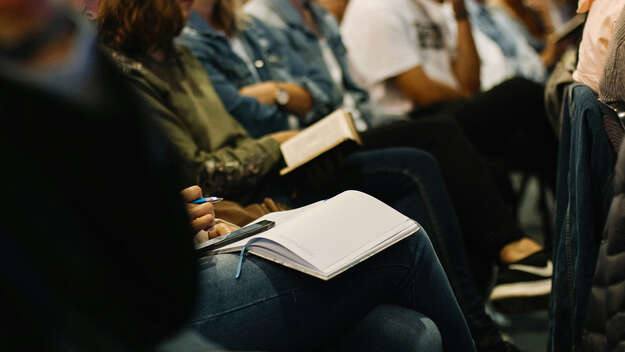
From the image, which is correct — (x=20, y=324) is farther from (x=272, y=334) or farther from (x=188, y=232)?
(x=272, y=334)

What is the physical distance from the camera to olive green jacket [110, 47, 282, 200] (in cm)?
145

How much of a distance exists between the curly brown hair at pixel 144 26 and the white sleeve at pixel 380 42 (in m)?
1.03

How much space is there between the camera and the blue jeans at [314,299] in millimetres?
904

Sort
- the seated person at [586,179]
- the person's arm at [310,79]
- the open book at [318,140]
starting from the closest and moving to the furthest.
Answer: the seated person at [586,179]
the open book at [318,140]
the person's arm at [310,79]

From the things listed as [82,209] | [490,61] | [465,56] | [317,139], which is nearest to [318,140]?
[317,139]

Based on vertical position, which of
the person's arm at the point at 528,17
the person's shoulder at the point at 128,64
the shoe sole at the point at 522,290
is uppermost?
the person's shoulder at the point at 128,64

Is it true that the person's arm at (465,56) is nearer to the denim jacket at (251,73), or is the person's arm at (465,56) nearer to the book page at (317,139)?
the denim jacket at (251,73)

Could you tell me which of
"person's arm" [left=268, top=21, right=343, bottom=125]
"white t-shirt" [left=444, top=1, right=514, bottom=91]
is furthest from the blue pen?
"white t-shirt" [left=444, top=1, right=514, bottom=91]

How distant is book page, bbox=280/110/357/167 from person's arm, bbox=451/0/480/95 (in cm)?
129

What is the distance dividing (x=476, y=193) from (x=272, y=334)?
3.34ft

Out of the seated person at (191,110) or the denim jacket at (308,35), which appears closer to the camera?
the seated person at (191,110)

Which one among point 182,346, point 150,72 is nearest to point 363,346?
point 182,346

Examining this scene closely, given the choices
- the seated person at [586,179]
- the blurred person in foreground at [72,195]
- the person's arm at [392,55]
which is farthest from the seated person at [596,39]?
the person's arm at [392,55]

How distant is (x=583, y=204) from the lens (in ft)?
3.98
